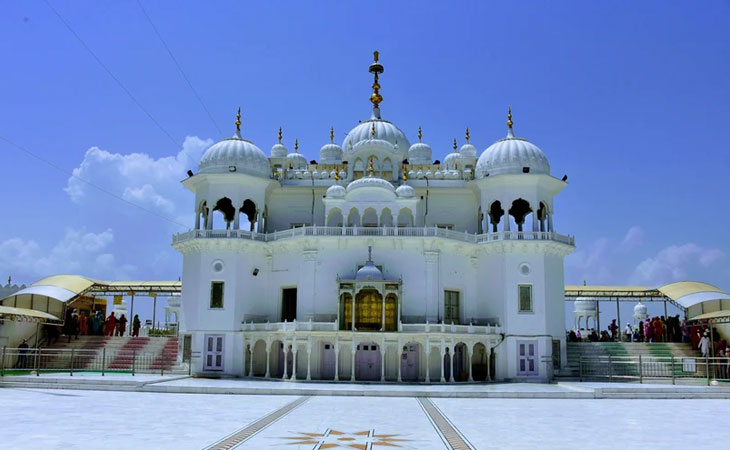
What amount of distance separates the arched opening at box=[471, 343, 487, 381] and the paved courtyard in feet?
37.8

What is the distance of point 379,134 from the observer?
144 ft

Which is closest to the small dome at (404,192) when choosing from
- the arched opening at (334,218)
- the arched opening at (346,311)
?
the arched opening at (334,218)

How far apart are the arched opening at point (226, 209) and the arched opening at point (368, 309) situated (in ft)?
31.2

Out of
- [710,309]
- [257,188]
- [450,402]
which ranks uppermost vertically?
[257,188]

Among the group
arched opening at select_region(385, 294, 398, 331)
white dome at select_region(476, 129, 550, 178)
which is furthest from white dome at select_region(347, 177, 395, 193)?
arched opening at select_region(385, 294, 398, 331)

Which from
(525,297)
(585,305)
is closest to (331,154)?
(525,297)

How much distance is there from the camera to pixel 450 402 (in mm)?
23734

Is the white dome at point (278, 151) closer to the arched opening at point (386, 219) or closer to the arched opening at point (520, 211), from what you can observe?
the arched opening at point (386, 219)

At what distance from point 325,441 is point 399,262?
2305 centimetres

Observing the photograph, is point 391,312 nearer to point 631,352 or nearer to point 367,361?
point 367,361

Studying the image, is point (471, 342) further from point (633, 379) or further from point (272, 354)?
point (272, 354)

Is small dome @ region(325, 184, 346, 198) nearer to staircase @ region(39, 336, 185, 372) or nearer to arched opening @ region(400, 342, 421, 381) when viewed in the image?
arched opening @ region(400, 342, 421, 381)

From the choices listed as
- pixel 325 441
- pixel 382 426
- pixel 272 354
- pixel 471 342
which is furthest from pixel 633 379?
pixel 325 441

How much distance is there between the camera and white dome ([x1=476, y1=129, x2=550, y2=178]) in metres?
37.5
